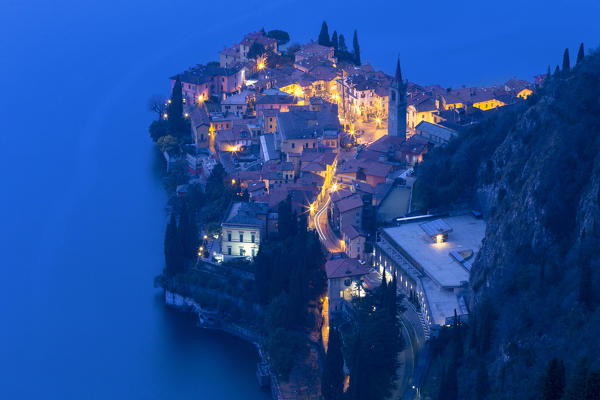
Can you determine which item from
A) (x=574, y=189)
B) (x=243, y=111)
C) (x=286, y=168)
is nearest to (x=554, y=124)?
(x=574, y=189)

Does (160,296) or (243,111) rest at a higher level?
(243,111)

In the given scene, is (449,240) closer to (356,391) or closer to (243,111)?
(356,391)

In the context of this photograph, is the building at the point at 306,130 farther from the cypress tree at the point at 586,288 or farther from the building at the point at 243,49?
the cypress tree at the point at 586,288

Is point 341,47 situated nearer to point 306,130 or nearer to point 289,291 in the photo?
point 306,130

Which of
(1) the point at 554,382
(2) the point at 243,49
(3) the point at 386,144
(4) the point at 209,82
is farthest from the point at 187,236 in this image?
(2) the point at 243,49

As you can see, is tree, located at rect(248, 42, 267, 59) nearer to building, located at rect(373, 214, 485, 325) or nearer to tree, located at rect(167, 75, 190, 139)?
tree, located at rect(167, 75, 190, 139)

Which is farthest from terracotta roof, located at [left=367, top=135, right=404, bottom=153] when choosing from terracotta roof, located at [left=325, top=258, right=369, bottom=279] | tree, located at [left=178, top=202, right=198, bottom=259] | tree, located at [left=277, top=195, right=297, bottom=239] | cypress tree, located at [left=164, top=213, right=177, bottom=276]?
terracotta roof, located at [left=325, top=258, right=369, bottom=279]

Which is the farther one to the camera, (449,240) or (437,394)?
(449,240)
